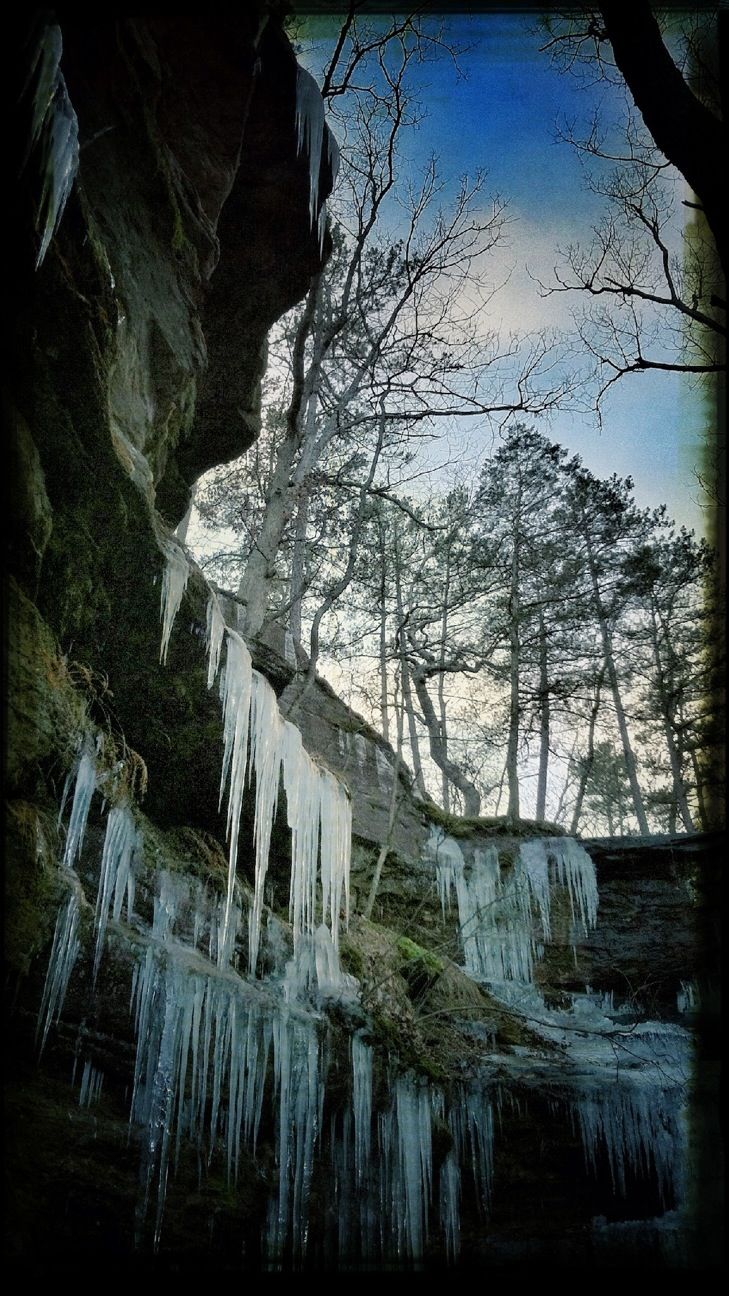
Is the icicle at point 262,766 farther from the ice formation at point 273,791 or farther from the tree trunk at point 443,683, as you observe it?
the tree trunk at point 443,683

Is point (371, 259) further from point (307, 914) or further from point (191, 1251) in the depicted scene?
point (191, 1251)

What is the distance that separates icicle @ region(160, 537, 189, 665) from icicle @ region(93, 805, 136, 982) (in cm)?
138

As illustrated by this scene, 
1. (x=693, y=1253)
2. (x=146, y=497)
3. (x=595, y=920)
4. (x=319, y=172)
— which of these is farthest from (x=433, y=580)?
(x=693, y=1253)

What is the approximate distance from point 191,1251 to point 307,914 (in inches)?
94.1

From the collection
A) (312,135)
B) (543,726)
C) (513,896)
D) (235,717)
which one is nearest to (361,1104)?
(235,717)

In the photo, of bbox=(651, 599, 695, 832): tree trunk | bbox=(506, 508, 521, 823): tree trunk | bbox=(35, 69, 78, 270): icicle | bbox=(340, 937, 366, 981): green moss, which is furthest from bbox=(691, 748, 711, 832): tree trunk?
bbox=(35, 69, 78, 270): icicle

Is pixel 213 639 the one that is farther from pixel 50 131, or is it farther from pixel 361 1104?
pixel 361 1104

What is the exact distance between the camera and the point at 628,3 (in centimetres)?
277

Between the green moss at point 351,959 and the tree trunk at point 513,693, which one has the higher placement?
the tree trunk at point 513,693

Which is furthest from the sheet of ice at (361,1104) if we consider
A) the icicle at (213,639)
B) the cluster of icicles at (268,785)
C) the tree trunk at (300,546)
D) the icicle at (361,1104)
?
the tree trunk at (300,546)

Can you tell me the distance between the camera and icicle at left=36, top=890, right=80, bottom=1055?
12.8 feet

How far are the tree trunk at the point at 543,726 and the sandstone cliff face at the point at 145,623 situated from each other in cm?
571

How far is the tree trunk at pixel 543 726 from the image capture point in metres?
11.9

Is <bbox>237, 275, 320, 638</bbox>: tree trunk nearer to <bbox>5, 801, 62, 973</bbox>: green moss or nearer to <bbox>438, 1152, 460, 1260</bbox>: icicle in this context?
<bbox>5, 801, 62, 973</bbox>: green moss
